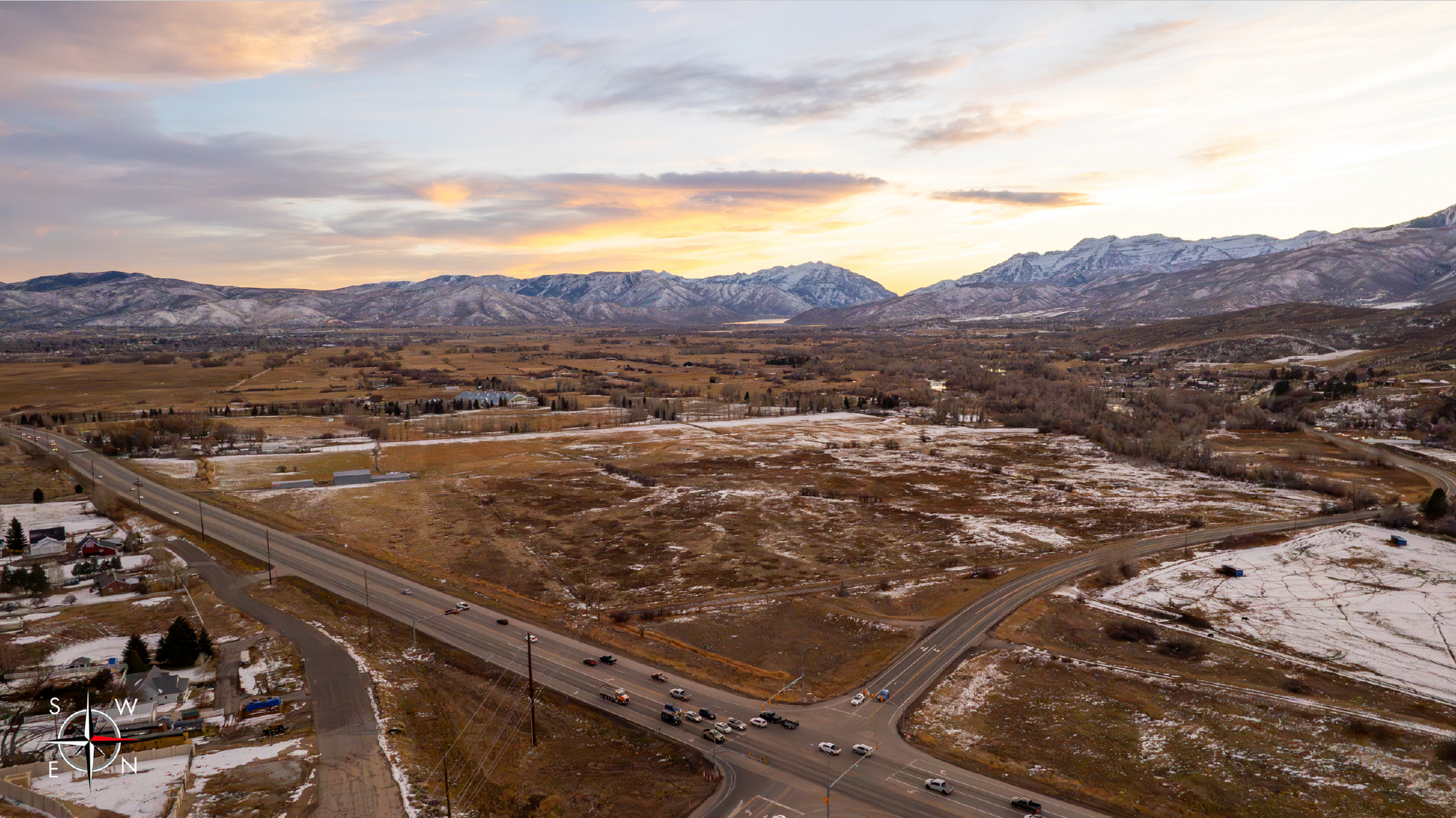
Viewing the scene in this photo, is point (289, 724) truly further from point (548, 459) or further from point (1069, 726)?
point (548, 459)

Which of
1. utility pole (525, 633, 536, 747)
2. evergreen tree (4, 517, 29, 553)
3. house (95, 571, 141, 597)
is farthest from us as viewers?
evergreen tree (4, 517, 29, 553)

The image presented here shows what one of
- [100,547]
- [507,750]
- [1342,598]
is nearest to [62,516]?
[100,547]

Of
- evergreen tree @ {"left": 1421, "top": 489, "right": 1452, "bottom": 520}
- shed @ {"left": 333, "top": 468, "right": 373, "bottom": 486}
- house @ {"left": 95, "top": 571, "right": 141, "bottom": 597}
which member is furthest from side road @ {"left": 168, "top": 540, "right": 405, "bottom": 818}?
evergreen tree @ {"left": 1421, "top": 489, "right": 1452, "bottom": 520}

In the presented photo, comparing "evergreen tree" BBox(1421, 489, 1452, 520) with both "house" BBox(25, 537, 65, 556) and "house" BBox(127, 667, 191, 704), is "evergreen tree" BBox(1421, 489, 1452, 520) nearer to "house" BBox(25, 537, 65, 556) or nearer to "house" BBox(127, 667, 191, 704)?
"house" BBox(127, 667, 191, 704)

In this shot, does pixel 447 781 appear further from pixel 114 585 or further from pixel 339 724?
pixel 114 585

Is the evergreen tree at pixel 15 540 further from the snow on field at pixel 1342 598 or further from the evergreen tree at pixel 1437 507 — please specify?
the evergreen tree at pixel 1437 507

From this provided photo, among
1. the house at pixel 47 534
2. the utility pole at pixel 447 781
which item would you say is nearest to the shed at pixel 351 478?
the house at pixel 47 534

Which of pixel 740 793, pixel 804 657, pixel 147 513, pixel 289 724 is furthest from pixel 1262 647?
pixel 147 513
